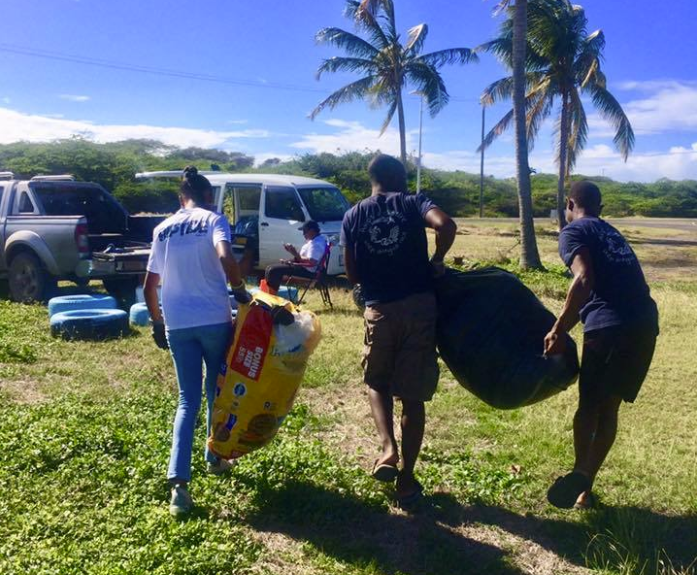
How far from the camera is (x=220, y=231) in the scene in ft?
12.8

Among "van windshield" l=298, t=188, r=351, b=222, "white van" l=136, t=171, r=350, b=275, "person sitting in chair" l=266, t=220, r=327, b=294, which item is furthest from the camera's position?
"van windshield" l=298, t=188, r=351, b=222

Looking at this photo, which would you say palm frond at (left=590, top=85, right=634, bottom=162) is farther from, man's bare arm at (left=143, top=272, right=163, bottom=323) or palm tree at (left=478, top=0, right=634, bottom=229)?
man's bare arm at (left=143, top=272, right=163, bottom=323)

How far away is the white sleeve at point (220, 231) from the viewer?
3881 mm

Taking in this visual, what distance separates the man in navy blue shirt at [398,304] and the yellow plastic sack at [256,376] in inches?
16.0

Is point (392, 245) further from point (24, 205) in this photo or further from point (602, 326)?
point (24, 205)

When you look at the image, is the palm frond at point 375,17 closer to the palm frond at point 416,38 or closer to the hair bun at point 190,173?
the palm frond at point 416,38

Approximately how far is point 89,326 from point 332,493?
4755 millimetres

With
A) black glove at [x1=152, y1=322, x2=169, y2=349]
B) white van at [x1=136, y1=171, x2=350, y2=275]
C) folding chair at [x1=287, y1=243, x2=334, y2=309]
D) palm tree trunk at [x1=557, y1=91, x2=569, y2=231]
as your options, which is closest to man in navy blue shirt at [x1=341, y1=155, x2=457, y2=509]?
black glove at [x1=152, y1=322, x2=169, y2=349]

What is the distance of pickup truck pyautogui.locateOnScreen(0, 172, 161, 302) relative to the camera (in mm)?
9969

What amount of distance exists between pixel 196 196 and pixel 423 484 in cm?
212

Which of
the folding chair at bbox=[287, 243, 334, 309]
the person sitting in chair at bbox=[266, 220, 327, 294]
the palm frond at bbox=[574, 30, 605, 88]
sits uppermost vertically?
the palm frond at bbox=[574, 30, 605, 88]

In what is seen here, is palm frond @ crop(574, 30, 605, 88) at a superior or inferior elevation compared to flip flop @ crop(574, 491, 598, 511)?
superior

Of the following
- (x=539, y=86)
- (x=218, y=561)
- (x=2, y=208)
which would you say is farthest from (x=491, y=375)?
(x=539, y=86)

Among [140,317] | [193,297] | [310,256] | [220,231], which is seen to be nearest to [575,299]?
[220,231]
